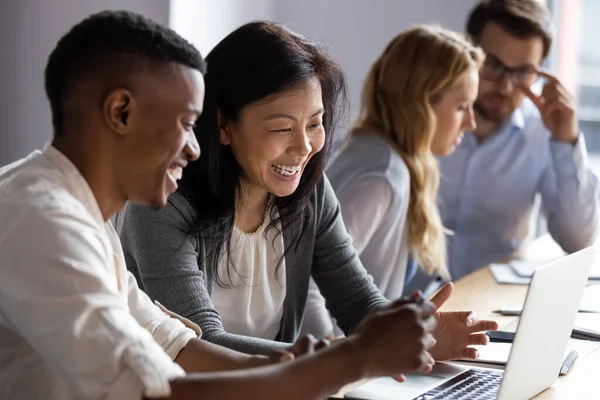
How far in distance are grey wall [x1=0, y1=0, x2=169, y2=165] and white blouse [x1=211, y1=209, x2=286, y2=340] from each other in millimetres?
1204

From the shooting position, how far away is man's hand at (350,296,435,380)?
1067 mm

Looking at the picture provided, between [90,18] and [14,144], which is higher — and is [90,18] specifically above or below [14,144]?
above

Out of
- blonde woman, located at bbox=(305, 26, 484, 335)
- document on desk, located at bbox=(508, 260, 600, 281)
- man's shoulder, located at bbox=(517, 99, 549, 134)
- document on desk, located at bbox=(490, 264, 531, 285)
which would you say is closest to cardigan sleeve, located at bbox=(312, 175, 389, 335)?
blonde woman, located at bbox=(305, 26, 484, 335)

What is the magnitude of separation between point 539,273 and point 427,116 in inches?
46.1

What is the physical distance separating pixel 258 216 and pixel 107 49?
0.82 metres

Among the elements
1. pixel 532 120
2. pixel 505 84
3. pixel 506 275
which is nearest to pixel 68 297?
pixel 506 275

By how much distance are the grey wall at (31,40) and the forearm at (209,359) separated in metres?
1.68

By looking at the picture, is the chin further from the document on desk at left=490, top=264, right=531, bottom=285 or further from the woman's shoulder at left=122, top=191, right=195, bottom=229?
the document on desk at left=490, top=264, right=531, bottom=285

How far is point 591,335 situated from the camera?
1905 mm

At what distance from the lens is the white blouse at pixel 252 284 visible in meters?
1.86

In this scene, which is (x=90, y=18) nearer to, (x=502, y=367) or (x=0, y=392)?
(x=0, y=392)

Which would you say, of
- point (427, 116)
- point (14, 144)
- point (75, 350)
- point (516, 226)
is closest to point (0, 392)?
point (75, 350)

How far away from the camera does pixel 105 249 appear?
3.67 feet

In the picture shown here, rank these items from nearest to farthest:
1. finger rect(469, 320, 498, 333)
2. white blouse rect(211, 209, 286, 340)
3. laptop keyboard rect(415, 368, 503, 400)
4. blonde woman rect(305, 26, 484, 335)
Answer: laptop keyboard rect(415, 368, 503, 400)
finger rect(469, 320, 498, 333)
white blouse rect(211, 209, 286, 340)
blonde woman rect(305, 26, 484, 335)
